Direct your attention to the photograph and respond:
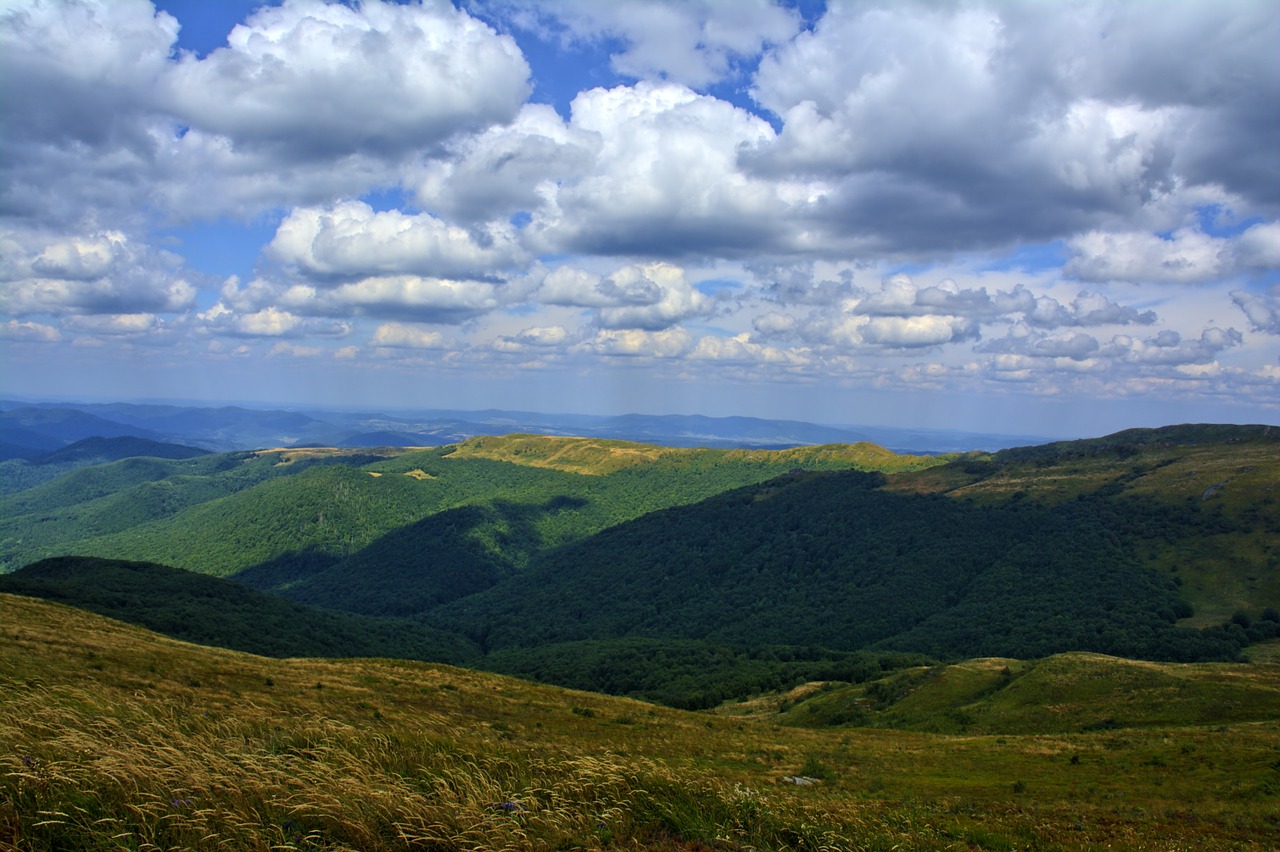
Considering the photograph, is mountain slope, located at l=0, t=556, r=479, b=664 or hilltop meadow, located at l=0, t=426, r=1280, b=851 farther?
mountain slope, located at l=0, t=556, r=479, b=664

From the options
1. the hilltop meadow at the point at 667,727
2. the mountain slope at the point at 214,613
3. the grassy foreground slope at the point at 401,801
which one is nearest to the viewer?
the grassy foreground slope at the point at 401,801

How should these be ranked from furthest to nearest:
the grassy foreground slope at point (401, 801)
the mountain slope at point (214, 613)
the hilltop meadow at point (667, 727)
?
the mountain slope at point (214, 613) < the hilltop meadow at point (667, 727) < the grassy foreground slope at point (401, 801)

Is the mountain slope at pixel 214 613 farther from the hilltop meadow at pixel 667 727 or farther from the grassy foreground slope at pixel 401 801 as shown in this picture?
the grassy foreground slope at pixel 401 801

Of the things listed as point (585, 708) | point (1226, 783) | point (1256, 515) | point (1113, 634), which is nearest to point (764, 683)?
point (585, 708)

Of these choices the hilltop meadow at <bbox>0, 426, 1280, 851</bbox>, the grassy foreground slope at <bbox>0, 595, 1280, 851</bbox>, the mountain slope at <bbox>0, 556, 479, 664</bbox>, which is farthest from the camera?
the mountain slope at <bbox>0, 556, 479, 664</bbox>

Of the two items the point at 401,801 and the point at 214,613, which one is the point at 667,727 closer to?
the point at 401,801

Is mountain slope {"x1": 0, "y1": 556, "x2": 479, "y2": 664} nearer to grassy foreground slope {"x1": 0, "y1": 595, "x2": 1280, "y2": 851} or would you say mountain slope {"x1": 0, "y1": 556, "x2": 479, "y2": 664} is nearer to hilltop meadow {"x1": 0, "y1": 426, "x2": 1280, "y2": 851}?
hilltop meadow {"x1": 0, "y1": 426, "x2": 1280, "y2": 851}

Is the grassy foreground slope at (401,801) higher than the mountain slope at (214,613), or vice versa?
the grassy foreground slope at (401,801)

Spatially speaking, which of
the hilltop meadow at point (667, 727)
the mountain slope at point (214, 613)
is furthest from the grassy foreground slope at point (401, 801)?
the mountain slope at point (214, 613)

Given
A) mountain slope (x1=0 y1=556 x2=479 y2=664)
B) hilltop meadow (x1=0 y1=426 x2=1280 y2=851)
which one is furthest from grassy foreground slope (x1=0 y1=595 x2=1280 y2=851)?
mountain slope (x1=0 y1=556 x2=479 y2=664)

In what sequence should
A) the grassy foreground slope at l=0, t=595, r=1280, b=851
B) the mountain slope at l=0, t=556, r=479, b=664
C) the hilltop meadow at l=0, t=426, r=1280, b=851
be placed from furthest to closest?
1. the mountain slope at l=0, t=556, r=479, b=664
2. the hilltop meadow at l=0, t=426, r=1280, b=851
3. the grassy foreground slope at l=0, t=595, r=1280, b=851

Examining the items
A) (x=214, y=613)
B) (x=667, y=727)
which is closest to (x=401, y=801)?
(x=667, y=727)

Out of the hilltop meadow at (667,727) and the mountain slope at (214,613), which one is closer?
the hilltop meadow at (667,727)

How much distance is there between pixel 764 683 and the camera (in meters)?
113
